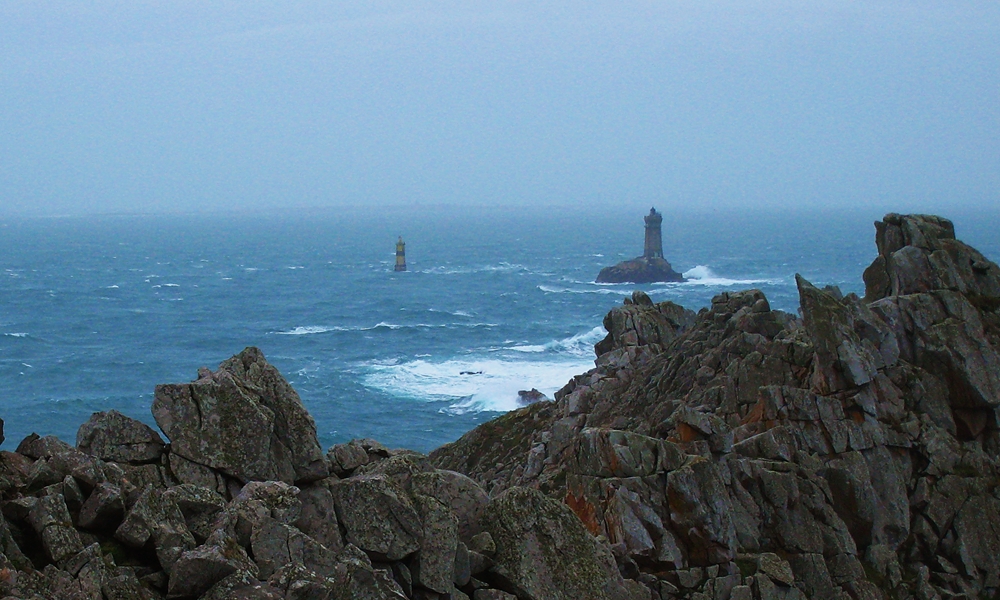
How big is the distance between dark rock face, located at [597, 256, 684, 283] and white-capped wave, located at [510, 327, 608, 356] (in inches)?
2681

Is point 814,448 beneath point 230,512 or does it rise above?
beneath

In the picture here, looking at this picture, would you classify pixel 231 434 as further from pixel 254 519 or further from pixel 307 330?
pixel 307 330

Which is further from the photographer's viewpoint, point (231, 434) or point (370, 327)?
point (370, 327)

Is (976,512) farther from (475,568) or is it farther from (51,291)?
(51,291)

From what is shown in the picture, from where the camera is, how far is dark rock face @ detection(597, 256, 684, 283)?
19238 centimetres

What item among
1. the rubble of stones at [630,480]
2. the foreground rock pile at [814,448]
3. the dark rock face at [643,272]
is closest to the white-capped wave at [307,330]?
the dark rock face at [643,272]

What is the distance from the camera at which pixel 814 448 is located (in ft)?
108

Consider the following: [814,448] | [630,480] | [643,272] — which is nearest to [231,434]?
[630,480]

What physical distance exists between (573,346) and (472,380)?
1966 centimetres

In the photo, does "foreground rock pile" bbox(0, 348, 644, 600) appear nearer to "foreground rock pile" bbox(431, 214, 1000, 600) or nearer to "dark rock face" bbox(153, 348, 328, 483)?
"dark rock face" bbox(153, 348, 328, 483)

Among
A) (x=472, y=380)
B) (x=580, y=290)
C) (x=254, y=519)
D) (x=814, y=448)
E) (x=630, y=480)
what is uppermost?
(x=254, y=519)

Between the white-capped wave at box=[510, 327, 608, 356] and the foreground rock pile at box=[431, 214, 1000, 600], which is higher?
the foreground rock pile at box=[431, 214, 1000, 600]

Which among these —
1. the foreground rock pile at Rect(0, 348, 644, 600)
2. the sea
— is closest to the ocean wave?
the sea

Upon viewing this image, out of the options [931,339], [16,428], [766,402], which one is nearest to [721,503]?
[766,402]
